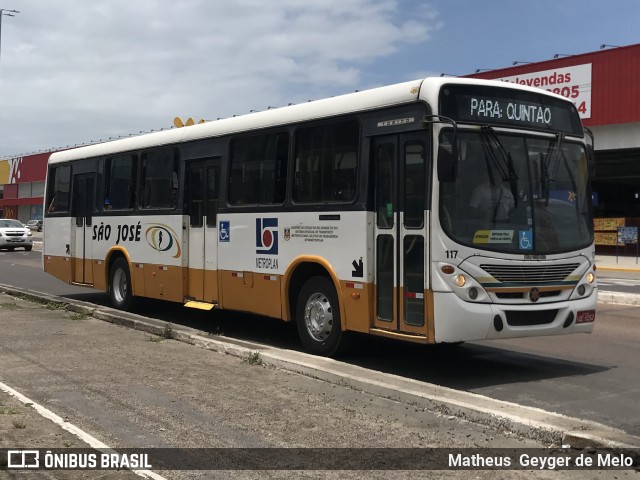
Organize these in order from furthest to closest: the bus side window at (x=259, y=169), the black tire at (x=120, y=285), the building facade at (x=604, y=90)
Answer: the building facade at (x=604, y=90), the black tire at (x=120, y=285), the bus side window at (x=259, y=169)

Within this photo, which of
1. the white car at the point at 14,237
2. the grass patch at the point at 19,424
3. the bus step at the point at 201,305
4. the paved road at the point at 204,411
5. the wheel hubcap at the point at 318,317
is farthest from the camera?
the white car at the point at 14,237

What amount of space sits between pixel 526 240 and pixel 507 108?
58.5 inches

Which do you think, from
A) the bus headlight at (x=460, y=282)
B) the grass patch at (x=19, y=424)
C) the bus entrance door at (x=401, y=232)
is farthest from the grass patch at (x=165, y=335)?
the bus headlight at (x=460, y=282)

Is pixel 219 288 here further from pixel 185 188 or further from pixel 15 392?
pixel 15 392

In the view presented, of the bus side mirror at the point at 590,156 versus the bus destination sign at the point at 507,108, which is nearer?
the bus destination sign at the point at 507,108

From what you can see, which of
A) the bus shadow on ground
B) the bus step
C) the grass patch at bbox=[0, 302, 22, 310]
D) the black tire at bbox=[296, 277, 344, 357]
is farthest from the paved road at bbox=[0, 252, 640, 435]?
the grass patch at bbox=[0, 302, 22, 310]

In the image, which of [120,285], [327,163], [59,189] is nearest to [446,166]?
A: [327,163]

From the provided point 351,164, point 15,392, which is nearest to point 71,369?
point 15,392

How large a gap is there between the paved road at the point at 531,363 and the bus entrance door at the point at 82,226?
260cm

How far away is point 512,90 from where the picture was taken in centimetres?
782

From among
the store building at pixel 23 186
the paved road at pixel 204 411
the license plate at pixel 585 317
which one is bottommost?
the paved road at pixel 204 411

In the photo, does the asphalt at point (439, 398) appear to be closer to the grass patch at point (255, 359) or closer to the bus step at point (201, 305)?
the grass patch at point (255, 359)

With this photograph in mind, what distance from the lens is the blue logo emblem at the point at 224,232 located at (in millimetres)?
10281

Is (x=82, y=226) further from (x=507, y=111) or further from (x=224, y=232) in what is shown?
(x=507, y=111)
